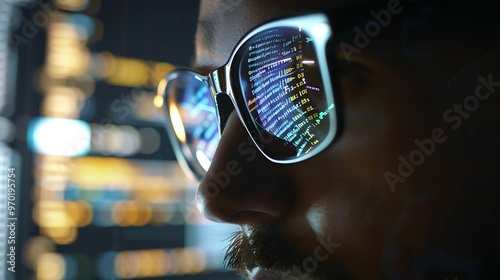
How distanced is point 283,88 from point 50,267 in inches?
61.1

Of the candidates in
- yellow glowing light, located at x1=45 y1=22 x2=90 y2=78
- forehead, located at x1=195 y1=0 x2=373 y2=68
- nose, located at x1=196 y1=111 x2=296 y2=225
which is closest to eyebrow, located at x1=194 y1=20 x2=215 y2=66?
forehead, located at x1=195 y1=0 x2=373 y2=68

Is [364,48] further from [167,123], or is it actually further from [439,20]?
[167,123]

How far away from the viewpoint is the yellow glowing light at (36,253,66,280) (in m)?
1.64

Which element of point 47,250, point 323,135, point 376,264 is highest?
point 323,135

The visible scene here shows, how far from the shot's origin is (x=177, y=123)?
0.85m

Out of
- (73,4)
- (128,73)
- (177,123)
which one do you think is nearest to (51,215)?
(128,73)

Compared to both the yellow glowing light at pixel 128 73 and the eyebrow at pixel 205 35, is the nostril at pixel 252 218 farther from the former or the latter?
the yellow glowing light at pixel 128 73

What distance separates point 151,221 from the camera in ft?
6.13

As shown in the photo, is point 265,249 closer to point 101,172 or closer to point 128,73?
point 128,73

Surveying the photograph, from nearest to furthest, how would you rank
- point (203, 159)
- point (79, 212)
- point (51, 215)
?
point (203, 159) → point (51, 215) → point (79, 212)

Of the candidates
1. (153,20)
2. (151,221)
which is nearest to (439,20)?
(153,20)

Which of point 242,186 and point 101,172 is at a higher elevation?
point 242,186

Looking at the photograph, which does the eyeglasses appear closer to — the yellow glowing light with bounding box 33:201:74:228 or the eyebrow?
the eyebrow

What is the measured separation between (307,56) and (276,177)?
0.39ft
